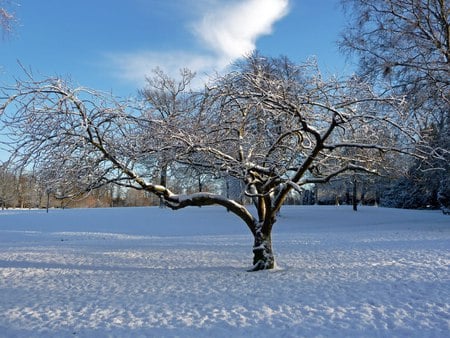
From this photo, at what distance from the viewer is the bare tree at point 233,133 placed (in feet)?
22.1

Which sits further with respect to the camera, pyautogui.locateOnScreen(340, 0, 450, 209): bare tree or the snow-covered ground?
pyautogui.locateOnScreen(340, 0, 450, 209): bare tree

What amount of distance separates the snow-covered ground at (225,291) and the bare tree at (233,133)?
63.7 inches

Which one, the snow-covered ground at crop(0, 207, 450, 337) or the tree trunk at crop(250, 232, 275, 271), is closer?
the snow-covered ground at crop(0, 207, 450, 337)

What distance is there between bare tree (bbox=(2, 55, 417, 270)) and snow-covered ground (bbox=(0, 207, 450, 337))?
162 centimetres

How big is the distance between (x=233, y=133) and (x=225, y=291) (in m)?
3.48

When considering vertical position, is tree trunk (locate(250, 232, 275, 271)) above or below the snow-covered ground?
above

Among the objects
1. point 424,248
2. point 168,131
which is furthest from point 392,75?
point 168,131

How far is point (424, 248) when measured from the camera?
10727mm

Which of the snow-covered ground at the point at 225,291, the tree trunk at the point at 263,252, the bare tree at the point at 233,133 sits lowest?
the snow-covered ground at the point at 225,291

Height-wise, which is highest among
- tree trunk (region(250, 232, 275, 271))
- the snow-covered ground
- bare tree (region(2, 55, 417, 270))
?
bare tree (region(2, 55, 417, 270))

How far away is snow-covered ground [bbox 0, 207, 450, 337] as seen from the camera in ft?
16.5

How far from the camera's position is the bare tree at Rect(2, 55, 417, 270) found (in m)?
6.75

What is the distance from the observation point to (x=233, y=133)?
27.9 feet

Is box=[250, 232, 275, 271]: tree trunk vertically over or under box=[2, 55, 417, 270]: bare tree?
under
